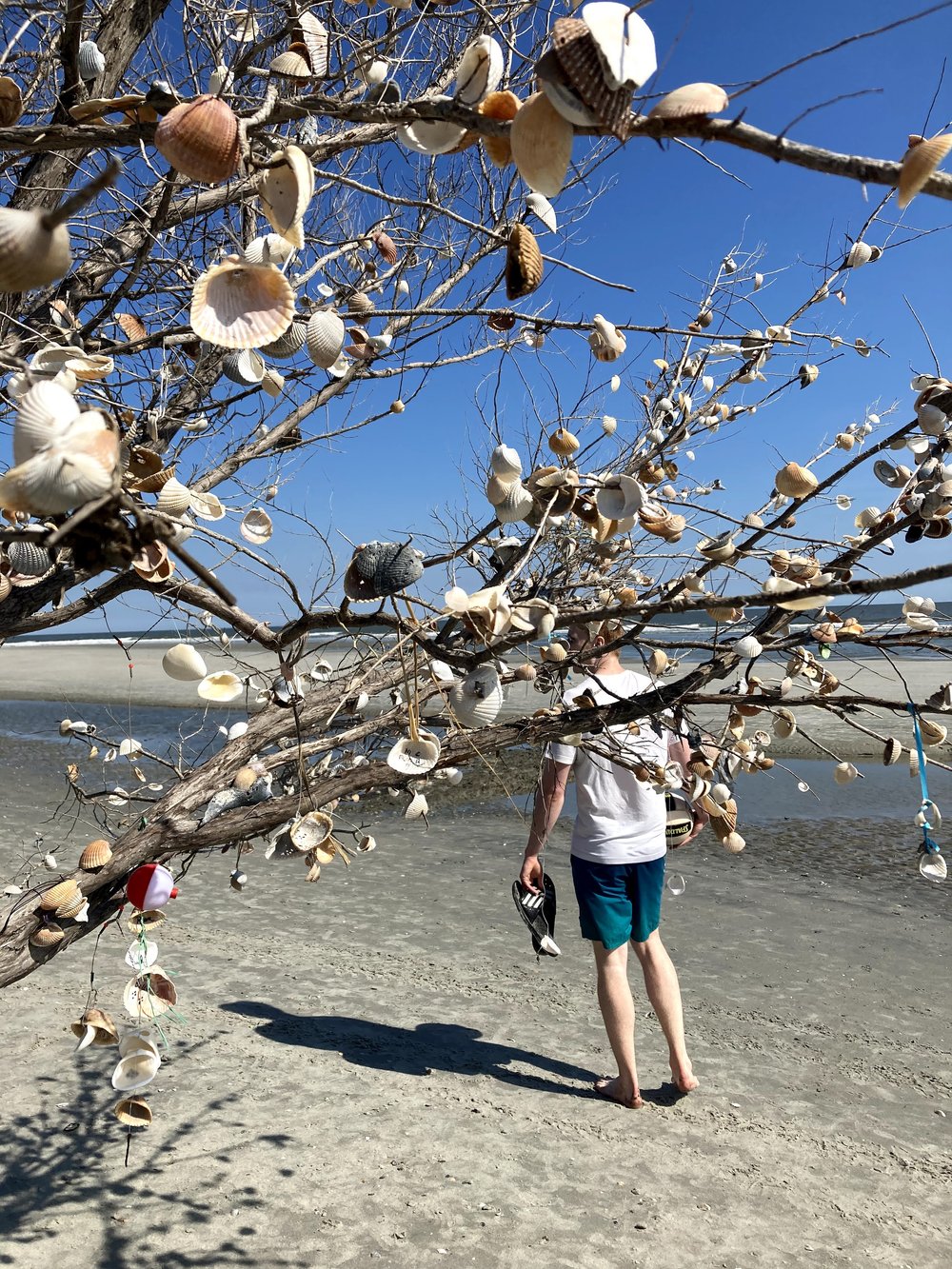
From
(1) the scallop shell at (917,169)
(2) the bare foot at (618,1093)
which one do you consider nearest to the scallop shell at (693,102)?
(1) the scallop shell at (917,169)

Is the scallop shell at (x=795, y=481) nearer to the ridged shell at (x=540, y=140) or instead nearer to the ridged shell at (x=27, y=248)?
the ridged shell at (x=540, y=140)

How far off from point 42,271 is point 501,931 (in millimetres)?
5947

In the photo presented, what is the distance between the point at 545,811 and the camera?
348 cm

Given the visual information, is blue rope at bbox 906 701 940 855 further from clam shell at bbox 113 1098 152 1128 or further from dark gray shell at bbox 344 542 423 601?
clam shell at bbox 113 1098 152 1128

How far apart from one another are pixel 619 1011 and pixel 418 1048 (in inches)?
46.2

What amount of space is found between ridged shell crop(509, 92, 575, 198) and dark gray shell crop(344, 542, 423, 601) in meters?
0.54

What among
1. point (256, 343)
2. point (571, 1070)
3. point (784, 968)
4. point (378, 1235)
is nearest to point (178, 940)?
point (571, 1070)

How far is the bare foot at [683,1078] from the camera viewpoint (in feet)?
12.4

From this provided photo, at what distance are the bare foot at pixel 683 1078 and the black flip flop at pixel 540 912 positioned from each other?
30.6 inches

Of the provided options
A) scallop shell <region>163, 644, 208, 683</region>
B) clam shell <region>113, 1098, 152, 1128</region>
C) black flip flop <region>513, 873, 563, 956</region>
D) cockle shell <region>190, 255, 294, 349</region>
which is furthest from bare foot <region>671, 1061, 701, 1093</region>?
cockle shell <region>190, 255, 294, 349</region>

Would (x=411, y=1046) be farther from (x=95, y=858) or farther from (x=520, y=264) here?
(x=520, y=264)

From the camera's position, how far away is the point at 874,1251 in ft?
9.15

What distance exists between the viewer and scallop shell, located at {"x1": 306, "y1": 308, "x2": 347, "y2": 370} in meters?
1.25

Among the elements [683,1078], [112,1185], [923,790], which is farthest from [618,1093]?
[923,790]
